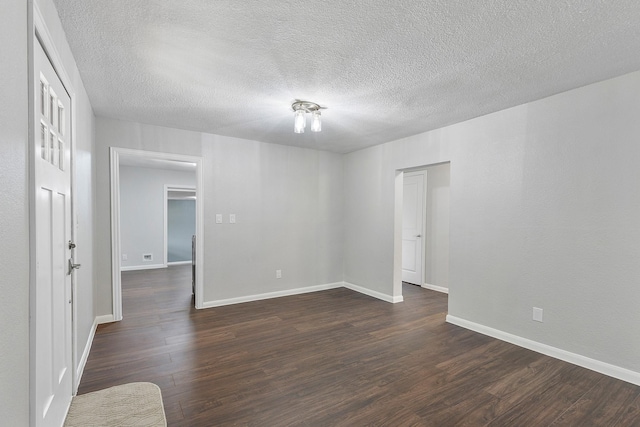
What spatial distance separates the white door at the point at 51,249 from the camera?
1.32 meters

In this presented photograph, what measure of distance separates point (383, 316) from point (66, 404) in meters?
3.09

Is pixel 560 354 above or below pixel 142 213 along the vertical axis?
below

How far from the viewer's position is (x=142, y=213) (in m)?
7.06

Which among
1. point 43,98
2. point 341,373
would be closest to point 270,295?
point 341,373

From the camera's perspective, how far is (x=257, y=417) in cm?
197

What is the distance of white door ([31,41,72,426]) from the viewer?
1318 mm

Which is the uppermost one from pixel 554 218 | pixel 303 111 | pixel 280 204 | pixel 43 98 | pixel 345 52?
pixel 345 52

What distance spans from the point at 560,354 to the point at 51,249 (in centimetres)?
386

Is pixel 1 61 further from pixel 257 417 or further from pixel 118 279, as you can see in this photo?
pixel 118 279

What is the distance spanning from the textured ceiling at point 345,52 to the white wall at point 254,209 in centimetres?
76

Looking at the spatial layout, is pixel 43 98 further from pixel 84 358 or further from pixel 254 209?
pixel 254 209

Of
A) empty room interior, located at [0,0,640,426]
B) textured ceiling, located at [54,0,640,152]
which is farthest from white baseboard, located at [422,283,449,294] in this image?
textured ceiling, located at [54,0,640,152]

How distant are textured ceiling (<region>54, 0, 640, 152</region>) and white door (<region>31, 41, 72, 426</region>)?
1.84ft

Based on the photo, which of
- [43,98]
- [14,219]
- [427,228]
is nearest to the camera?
[14,219]
